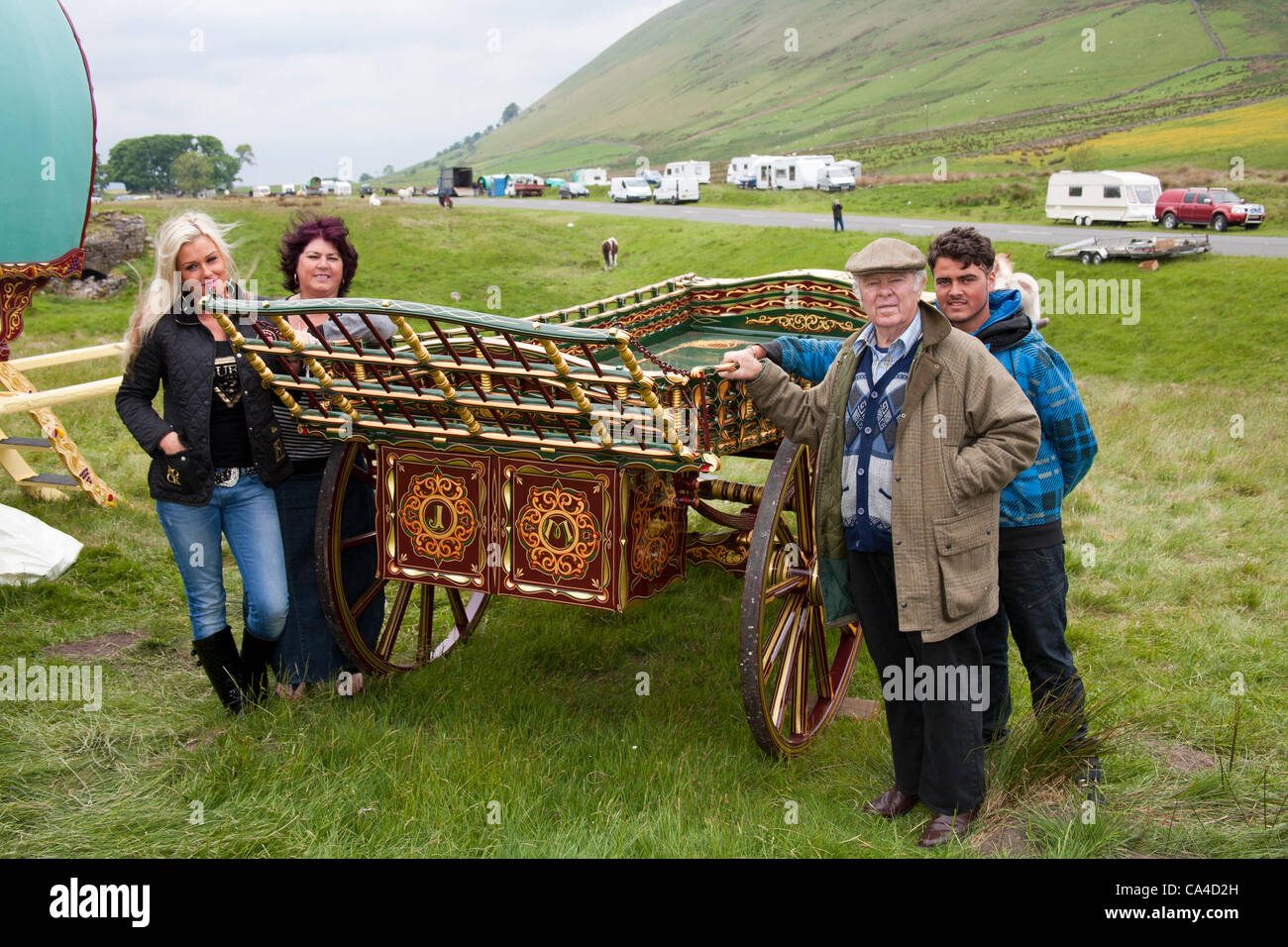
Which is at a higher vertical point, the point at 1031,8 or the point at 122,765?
the point at 1031,8

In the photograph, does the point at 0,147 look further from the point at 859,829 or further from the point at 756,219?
the point at 756,219

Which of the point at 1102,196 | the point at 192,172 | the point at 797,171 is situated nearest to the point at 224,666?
the point at 1102,196

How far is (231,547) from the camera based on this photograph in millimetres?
3732

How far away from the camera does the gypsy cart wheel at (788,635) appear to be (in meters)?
3.48

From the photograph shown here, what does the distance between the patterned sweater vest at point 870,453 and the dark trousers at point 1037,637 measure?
0.53 meters

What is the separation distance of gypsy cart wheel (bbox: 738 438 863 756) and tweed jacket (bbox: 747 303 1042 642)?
0.66m

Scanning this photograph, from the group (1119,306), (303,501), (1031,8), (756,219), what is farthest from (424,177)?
(303,501)

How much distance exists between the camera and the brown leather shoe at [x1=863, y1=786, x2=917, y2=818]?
3354mm

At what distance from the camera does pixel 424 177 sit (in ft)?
530

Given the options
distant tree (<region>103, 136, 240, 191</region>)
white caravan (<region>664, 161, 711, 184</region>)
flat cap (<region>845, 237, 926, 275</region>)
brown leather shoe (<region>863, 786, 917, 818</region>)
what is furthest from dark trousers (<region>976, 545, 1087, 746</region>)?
distant tree (<region>103, 136, 240, 191</region>)

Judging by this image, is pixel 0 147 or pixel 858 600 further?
pixel 0 147

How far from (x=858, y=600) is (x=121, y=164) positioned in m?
114
